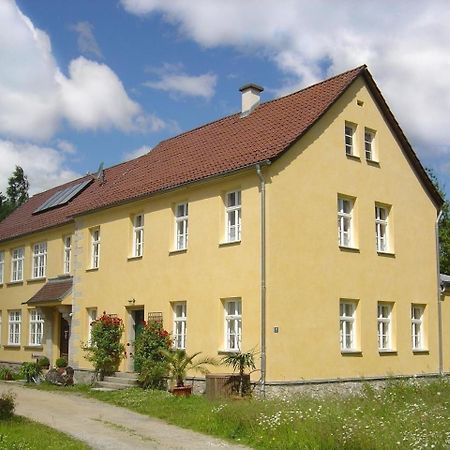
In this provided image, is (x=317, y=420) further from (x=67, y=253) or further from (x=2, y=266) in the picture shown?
(x=2, y=266)

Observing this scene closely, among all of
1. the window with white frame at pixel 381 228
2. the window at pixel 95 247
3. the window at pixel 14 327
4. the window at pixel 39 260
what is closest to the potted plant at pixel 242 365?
the window with white frame at pixel 381 228

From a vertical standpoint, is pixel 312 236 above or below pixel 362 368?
above

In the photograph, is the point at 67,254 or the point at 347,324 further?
the point at 67,254

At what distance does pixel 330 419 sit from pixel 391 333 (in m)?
10.2

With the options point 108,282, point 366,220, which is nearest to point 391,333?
point 366,220

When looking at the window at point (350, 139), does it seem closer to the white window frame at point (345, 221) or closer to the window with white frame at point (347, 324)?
the white window frame at point (345, 221)

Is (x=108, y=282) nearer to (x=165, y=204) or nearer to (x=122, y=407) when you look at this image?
(x=165, y=204)

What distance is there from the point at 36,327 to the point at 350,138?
53.0 feet

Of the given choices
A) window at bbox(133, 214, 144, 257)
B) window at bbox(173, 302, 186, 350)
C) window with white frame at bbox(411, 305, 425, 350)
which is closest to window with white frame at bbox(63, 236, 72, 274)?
window at bbox(133, 214, 144, 257)

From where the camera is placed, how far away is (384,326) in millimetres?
21500

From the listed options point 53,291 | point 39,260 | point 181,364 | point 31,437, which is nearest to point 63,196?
point 39,260

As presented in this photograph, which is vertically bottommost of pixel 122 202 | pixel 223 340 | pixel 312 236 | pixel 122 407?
pixel 122 407

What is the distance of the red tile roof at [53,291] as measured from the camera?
85.5 ft

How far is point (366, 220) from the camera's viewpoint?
69.2 feet
